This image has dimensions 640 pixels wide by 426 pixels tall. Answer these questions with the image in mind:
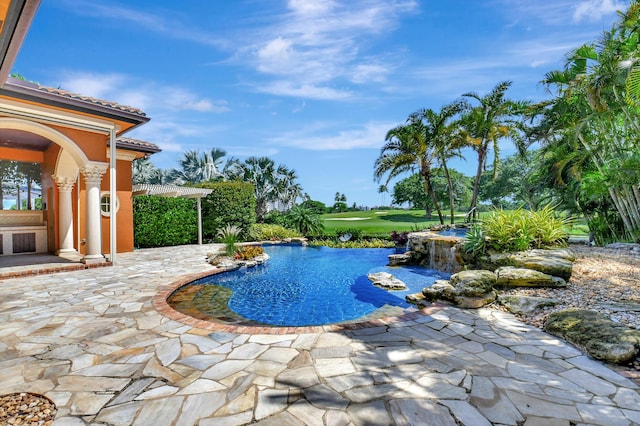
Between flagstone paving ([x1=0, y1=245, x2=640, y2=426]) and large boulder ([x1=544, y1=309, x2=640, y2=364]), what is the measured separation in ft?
0.46

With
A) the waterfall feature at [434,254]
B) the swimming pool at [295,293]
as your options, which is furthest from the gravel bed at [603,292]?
the waterfall feature at [434,254]

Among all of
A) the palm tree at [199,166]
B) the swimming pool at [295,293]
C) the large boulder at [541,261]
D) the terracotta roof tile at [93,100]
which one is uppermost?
the palm tree at [199,166]

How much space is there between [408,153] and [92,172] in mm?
14021

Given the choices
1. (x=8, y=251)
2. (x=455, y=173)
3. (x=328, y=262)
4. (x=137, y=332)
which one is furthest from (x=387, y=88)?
(x=455, y=173)

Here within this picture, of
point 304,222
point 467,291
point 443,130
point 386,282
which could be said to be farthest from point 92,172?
point 443,130

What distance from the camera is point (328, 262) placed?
1101cm

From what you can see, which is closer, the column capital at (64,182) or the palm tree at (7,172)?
the column capital at (64,182)

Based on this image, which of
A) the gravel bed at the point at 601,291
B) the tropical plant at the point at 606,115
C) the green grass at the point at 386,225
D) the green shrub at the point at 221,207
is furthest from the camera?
the green grass at the point at 386,225

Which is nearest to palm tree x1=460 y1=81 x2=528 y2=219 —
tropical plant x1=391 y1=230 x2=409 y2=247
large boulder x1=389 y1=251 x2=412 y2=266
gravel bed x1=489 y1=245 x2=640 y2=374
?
tropical plant x1=391 y1=230 x2=409 y2=247

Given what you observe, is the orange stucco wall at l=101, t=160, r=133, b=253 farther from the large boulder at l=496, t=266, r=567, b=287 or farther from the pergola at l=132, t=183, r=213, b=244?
the large boulder at l=496, t=266, r=567, b=287

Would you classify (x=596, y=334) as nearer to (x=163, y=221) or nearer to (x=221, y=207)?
(x=163, y=221)

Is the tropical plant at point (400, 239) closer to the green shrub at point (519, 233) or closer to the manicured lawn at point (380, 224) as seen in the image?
the manicured lawn at point (380, 224)

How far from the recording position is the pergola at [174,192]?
1245 cm

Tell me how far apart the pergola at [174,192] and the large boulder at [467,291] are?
37.6 feet
